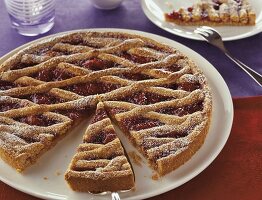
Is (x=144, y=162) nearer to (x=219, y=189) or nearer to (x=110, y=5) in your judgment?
(x=219, y=189)

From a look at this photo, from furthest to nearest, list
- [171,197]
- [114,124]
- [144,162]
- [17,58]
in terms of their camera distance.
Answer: [17,58], [114,124], [144,162], [171,197]

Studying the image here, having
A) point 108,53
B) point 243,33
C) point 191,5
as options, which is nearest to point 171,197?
point 108,53

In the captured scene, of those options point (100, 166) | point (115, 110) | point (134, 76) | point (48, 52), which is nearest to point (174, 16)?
point (134, 76)

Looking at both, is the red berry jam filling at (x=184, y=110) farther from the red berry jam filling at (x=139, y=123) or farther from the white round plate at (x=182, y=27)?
the white round plate at (x=182, y=27)

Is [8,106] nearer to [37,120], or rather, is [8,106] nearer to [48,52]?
[37,120]

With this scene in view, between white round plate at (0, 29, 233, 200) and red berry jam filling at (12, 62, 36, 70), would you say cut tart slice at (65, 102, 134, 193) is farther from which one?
red berry jam filling at (12, 62, 36, 70)

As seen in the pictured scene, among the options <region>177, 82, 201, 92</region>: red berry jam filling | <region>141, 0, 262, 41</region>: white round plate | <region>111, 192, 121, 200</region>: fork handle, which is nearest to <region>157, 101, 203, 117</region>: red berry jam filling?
<region>177, 82, 201, 92</region>: red berry jam filling
